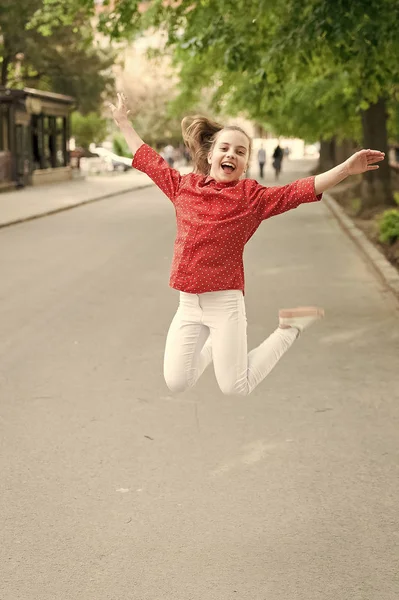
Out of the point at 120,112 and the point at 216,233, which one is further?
the point at 120,112

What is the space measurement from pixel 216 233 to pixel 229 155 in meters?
0.37

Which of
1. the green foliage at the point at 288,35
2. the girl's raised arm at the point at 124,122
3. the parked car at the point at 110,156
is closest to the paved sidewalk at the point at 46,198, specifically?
the green foliage at the point at 288,35

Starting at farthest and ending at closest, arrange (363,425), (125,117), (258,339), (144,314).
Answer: (144,314)
(258,339)
(363,425)
(125,117)

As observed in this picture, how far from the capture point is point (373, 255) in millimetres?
16609

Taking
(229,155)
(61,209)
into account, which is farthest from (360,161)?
(61,209)

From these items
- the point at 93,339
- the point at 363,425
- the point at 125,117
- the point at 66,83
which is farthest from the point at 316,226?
the point at 66,83

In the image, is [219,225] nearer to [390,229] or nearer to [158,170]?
[158,170]

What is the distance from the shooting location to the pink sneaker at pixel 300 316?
203 inches

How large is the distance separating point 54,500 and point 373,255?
12026 mm

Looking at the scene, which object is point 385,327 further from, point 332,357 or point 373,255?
point 373,255

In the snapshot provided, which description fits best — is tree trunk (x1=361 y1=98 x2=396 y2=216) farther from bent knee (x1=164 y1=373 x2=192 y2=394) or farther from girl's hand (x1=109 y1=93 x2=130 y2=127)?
bent knee (x1=164 y1=373 x2=192 y2=394)

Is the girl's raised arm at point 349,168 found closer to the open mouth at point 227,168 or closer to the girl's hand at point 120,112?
the open mouth at point 227,168

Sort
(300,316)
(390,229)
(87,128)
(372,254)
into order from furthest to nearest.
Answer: (87,128)
(390,229)
(372,254)
(300,316)

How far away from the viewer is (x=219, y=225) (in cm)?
474
